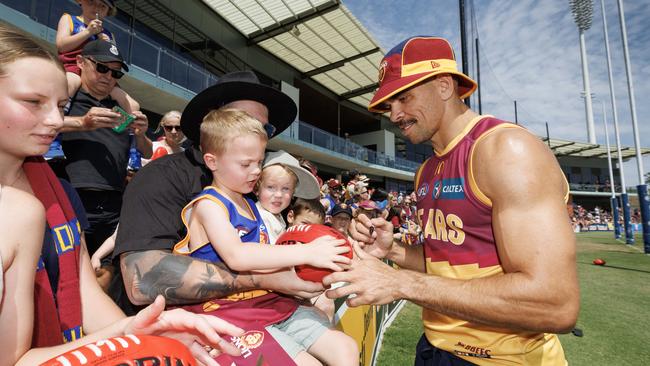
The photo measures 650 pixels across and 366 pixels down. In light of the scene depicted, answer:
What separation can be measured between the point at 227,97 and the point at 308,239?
4.03 ft

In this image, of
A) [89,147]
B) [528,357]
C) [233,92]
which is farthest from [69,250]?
[528,357]

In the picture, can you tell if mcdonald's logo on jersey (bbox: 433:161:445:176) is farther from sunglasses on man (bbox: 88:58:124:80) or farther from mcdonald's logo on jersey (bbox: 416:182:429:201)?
sunglasses on man (bbox: 88:58:124:80)

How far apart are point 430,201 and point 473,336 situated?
88 centimetres

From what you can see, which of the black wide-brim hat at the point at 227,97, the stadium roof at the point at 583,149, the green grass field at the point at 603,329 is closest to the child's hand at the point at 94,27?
the black wide-brim hat at the point at 227,97

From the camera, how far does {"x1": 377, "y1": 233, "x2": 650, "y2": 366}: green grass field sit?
4848 millimetres

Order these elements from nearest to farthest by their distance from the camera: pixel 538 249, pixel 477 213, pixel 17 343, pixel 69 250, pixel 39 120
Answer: pixel 17 343 → pixel 39 120 → pixel 69 250 → pixel 538 249 → pixel 477 213

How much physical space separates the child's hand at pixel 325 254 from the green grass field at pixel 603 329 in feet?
11.4

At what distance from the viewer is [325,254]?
179 cm

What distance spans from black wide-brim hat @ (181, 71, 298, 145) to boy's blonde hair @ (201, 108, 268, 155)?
171 millimetres

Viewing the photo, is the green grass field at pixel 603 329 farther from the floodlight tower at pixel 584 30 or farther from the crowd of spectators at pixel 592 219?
the floodlight tower at pixel 584 30

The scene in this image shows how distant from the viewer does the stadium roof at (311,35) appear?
17.0 m

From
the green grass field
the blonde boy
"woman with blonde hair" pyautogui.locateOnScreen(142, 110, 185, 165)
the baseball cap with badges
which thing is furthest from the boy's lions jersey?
the green grass field

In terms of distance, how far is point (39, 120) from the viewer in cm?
121

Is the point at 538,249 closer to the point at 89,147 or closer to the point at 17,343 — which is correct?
the point at 17,343
